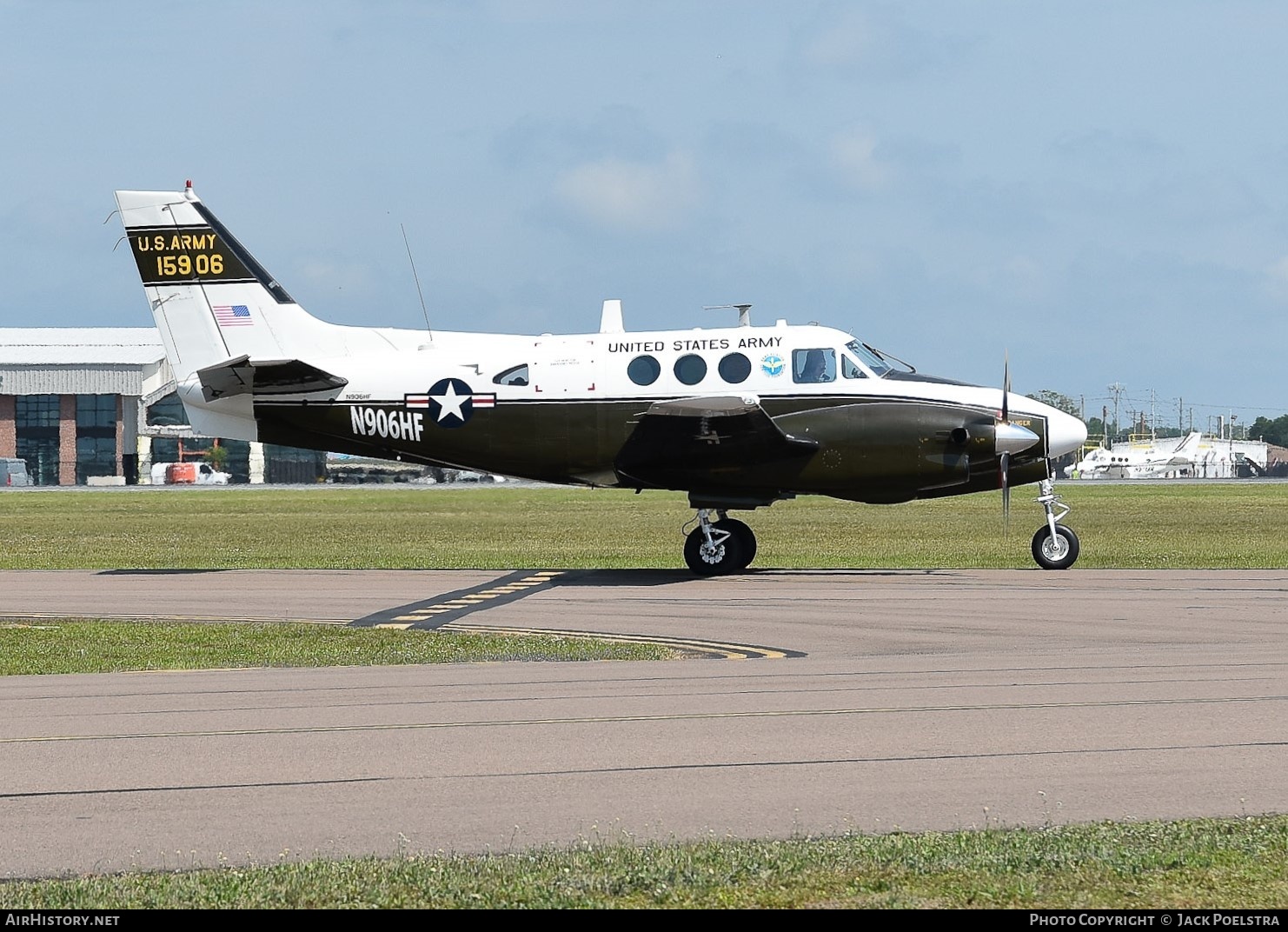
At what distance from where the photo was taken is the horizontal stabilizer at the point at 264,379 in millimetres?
26047

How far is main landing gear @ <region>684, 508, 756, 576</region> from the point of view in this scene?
25.8 metres

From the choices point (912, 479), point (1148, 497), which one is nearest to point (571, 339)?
point (912, 479)

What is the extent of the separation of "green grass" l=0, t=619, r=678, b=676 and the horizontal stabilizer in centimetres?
789

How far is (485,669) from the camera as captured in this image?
1466 centimetres

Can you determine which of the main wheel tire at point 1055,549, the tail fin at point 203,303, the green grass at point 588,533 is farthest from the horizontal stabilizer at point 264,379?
the main wheel tire at point 1055,549

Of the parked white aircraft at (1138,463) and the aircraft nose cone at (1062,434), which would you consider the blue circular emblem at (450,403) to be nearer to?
the aircraft nose cone at (1062,434)

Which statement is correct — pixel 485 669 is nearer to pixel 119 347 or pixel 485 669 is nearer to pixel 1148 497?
pixel 1148 497

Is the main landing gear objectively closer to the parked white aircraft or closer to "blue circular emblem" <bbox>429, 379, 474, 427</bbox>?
"blue circular emblem" <bbox>429, 379, 474, 427</bbox>

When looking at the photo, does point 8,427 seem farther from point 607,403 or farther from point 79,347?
point 607,403

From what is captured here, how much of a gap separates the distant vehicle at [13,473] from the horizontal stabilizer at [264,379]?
317 feet

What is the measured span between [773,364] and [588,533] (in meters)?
18.1

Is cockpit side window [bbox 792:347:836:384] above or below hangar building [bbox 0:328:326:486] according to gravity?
below

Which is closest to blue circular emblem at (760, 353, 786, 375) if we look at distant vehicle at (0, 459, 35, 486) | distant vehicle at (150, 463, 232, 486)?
distant vehicle at (0, 459, 35, 486)

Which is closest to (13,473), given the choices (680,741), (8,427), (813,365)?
(8,427)
